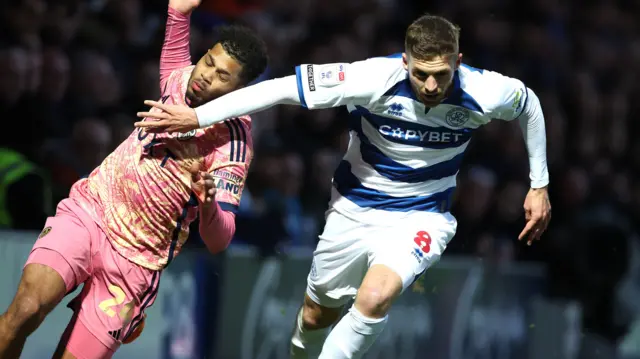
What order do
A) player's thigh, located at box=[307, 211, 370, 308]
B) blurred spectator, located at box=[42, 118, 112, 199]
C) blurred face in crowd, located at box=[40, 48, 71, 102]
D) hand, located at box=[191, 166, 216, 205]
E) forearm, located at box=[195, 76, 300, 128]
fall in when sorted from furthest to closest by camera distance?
blurred face in crowd, located at box=[40, 48, 71, 102] → blurred spectator, located at box=[42, 118, 112, 199] → player's thigh, located at box=[307, 211, 370, 308] → forearm, located at box=[195, 76, 300, 128] → hand, located at box=[191, 166, 216, 205]

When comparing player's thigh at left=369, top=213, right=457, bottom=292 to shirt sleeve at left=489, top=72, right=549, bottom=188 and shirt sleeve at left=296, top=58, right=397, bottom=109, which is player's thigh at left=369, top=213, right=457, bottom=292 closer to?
shirt sleeve at left=489, top=72, right=549, bottom=188

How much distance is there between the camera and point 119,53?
324 inches

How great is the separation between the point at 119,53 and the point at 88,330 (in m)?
3.63

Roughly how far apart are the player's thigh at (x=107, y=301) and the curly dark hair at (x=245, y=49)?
1053mm

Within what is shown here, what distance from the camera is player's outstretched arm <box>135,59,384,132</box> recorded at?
487 cm

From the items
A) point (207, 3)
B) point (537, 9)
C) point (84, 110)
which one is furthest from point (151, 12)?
point (537, 9)

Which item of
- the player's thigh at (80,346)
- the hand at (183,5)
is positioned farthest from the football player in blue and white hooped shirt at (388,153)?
the player's thigh at (80,346)

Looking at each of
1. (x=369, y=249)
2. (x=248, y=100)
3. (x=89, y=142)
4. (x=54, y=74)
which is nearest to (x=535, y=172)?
(x=369, y=249)

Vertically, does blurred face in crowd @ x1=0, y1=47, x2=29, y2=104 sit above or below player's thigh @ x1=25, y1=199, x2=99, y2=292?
below

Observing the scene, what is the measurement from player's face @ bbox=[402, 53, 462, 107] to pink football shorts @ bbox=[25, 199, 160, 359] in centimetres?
157

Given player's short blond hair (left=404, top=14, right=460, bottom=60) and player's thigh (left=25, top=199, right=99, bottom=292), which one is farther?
player's short blond hair (left=404, top=14, right=460, bottom=60)

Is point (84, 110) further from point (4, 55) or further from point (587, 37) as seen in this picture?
point (587, 37)

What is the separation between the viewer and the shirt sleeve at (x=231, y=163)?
506 cm

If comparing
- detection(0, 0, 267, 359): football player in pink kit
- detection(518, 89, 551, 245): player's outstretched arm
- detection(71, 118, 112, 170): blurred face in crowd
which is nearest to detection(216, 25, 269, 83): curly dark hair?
detection(0, 0, 267, 359): football player in pink kit
